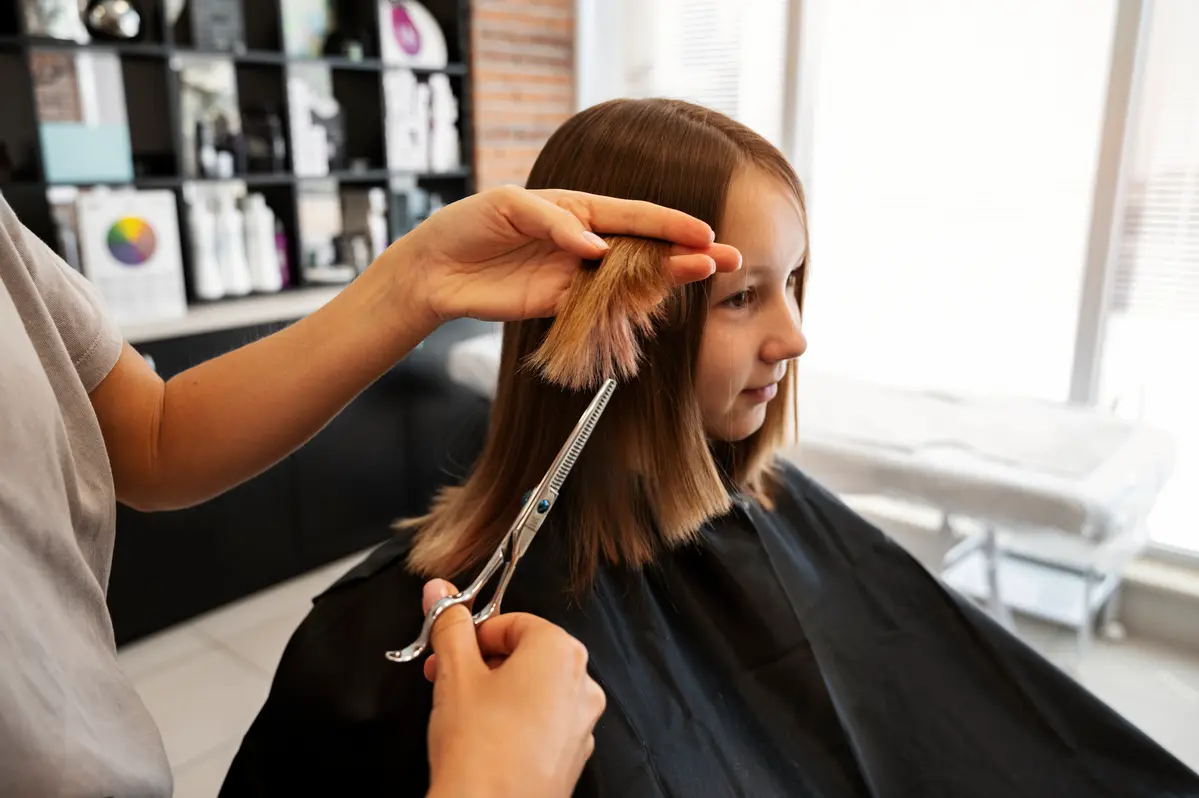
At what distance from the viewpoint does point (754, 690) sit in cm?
→ 116

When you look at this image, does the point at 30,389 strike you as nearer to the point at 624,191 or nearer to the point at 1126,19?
the point at 624,191

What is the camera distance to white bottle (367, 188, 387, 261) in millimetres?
3447

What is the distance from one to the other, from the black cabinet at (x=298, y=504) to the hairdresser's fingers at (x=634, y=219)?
1.14 meters

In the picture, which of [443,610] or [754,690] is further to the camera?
[754,690]

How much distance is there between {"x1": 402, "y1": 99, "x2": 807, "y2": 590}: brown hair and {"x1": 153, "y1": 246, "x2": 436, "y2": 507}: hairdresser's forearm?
0.17m

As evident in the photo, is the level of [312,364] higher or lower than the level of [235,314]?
higher

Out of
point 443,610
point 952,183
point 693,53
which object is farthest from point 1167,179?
point 443,610

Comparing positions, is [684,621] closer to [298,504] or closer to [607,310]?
[607,310]

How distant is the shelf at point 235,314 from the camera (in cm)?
253

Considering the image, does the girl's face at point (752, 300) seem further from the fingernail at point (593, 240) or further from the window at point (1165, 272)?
the window at point (1165, 272)

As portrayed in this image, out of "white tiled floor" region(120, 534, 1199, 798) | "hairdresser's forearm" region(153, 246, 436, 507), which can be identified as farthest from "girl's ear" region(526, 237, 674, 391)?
"white tiled floor" region(120, 534, 1199, 798)

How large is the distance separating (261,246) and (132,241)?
495mm

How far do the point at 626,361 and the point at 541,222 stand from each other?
6.4 inches

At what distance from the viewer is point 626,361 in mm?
912
